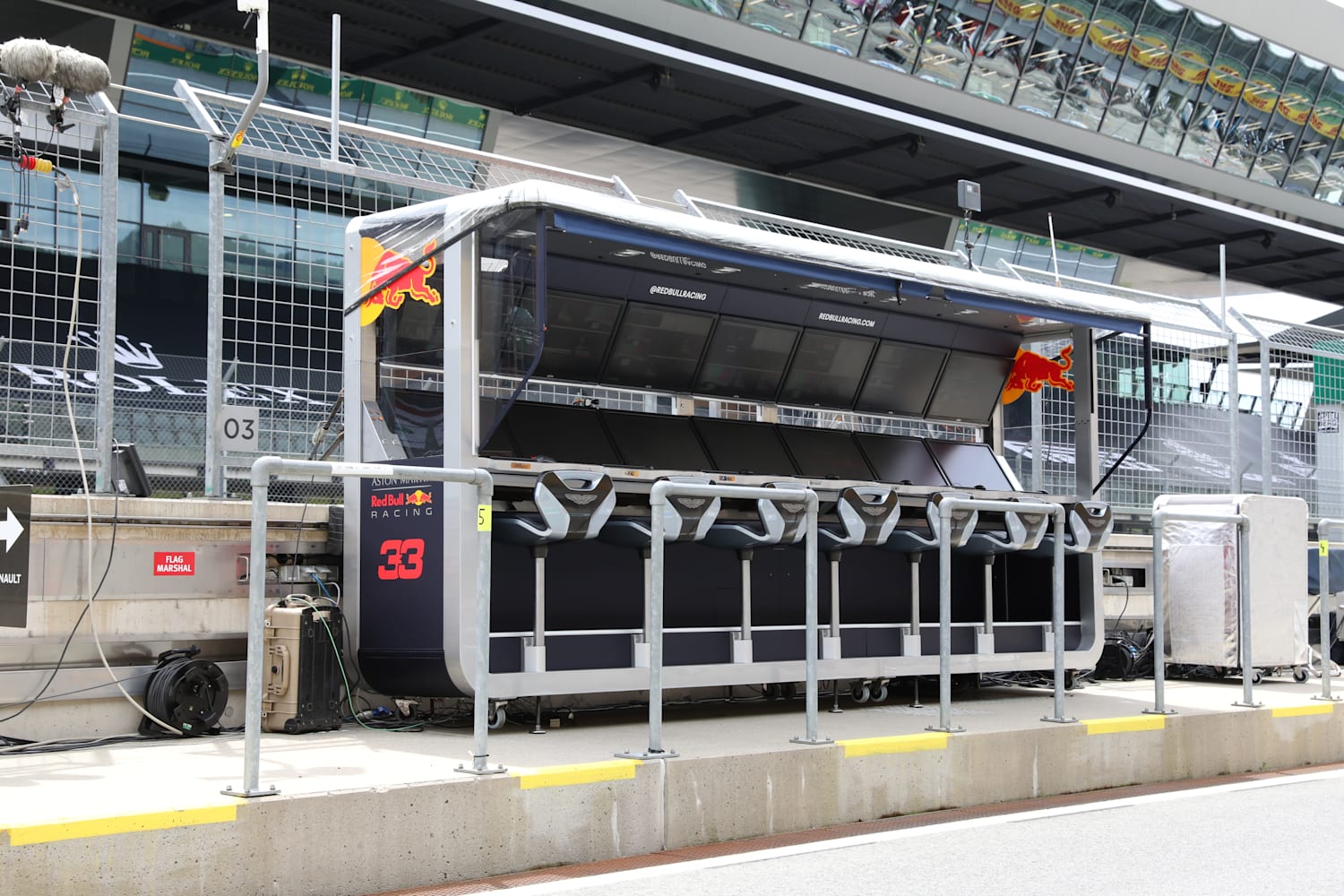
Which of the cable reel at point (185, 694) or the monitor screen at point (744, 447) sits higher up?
the monitor screen at point (744, 447)

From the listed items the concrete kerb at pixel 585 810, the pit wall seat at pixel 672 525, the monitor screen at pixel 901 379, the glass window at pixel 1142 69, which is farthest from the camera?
the glass window at pixel 1142 69

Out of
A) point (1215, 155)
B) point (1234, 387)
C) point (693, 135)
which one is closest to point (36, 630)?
point (1234, 387)

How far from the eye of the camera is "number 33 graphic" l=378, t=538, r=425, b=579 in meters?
7.78

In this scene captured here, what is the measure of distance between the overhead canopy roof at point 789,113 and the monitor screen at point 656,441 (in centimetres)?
754

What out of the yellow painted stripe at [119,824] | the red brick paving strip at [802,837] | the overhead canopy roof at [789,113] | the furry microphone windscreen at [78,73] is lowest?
the red brick paving strip at [802,837]

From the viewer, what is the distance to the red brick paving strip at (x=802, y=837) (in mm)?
5594

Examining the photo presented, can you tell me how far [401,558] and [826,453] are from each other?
4.06 metres

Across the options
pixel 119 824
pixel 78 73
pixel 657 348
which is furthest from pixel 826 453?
pixel 119 824

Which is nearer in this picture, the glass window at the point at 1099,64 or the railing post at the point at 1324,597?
the railing post at the point at 1324,597

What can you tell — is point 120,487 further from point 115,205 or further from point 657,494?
point 657,494

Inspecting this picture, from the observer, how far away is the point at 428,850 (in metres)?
5.56

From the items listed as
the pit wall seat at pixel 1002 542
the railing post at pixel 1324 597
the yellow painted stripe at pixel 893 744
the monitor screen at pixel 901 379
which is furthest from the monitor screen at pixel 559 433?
the railing post at pixel 1324 597

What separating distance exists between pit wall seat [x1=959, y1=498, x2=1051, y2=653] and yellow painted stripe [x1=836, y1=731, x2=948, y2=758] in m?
2.43

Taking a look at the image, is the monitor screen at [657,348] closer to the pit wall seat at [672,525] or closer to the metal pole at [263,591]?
the pit wall seat at [672,525]
